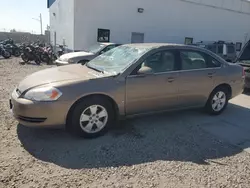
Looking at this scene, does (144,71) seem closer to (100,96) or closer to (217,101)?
(100,96)

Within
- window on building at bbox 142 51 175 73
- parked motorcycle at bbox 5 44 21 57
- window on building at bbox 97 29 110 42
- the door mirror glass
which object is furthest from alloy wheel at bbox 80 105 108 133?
parked motorcycle at bbox 5 44 21 57

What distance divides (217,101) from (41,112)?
3668mm

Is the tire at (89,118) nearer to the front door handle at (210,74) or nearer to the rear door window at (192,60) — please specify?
the rear door window at (192,60)

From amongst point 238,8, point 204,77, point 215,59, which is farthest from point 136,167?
point 238,8

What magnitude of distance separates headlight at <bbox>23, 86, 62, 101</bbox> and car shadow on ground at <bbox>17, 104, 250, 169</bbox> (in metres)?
0.68

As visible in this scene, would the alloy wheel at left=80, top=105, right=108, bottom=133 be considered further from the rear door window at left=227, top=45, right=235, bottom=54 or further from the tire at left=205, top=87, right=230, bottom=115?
the rear door window at left=227, top=45, right=235, bottom=54

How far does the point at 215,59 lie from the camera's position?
16.7ft

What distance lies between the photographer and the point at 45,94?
11.2 ft

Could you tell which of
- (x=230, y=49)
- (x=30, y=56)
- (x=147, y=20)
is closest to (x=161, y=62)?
(x=230, y=49)

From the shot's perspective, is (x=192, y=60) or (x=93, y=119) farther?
(x=192, y=60)

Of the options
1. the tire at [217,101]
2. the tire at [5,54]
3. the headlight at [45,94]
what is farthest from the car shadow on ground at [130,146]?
the tire at [5,54]

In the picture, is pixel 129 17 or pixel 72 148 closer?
pixel 72 148

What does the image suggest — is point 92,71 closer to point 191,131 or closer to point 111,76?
point 111,76

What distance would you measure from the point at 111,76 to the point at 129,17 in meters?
12.4
